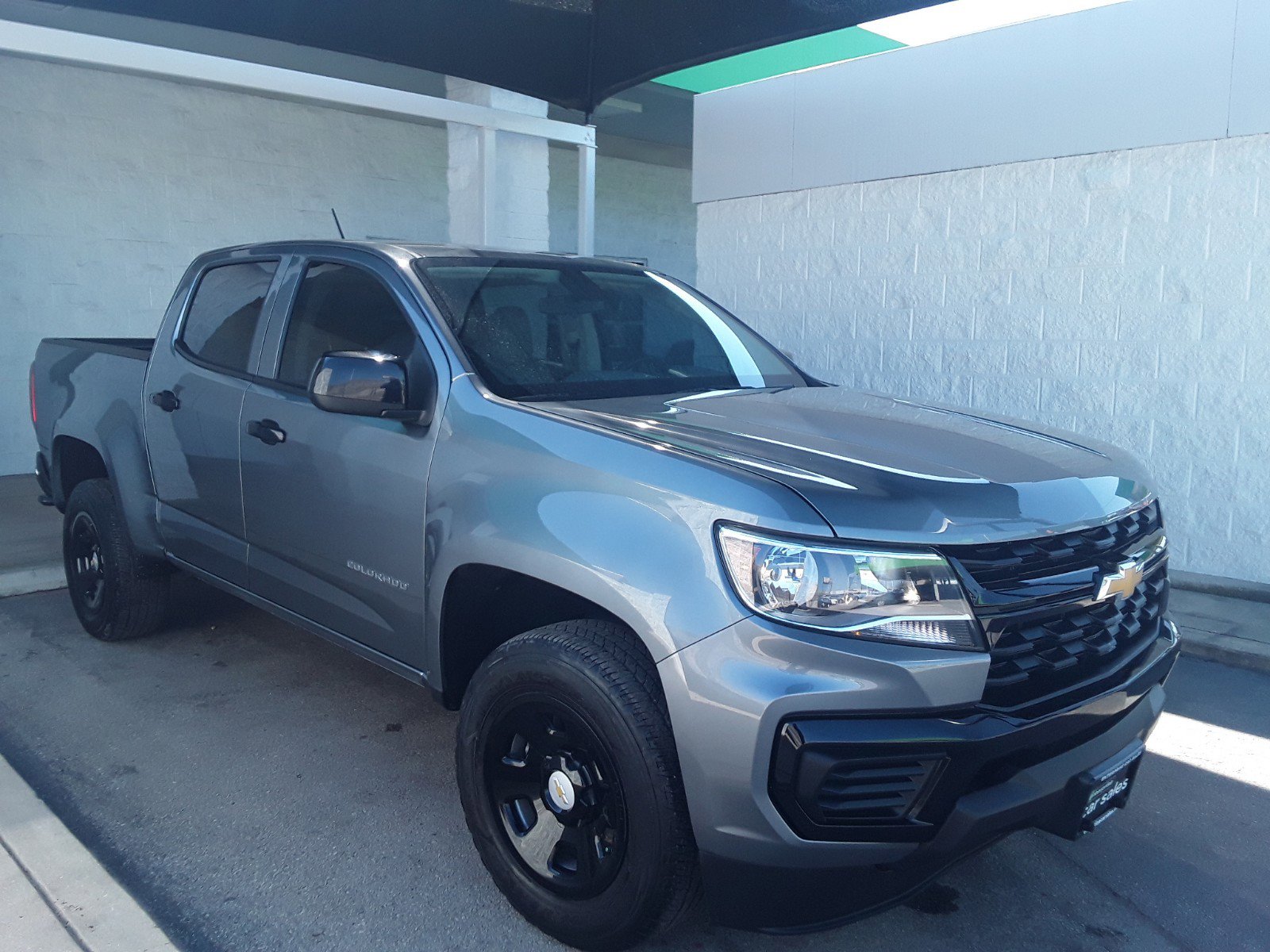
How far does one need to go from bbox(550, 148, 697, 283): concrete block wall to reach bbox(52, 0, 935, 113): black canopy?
4.76 metres

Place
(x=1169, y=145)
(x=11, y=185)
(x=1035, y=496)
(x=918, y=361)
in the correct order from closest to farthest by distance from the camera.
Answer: (x=1035, y=496) → (x=1169, y=145) → (x=918, y=361) → (x=11, y=185)

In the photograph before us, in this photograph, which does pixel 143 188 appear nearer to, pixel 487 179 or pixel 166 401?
pixel 487 179

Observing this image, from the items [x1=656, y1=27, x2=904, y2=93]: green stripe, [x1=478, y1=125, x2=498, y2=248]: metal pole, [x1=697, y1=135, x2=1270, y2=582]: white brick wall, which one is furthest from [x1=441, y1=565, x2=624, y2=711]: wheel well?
[x1=656, y1=27, x2=904, y2=93]: green stripe

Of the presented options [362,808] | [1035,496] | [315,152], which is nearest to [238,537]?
[362,808]

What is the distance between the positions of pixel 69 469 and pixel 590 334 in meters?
3.14

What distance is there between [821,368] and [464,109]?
3.15 meters

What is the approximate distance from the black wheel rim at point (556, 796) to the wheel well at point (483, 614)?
33 cm

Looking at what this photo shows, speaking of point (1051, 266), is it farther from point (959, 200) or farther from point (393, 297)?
point (393, 297)

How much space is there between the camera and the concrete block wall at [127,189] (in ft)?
28.2

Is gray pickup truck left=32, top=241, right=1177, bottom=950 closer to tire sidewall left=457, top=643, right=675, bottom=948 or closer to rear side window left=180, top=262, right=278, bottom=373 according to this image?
tire sidewall left=457, top=643, right=675, bottom=948

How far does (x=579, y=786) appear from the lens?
2635 mm

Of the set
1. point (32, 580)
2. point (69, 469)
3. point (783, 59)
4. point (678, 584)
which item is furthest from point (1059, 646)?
point (783, 59)

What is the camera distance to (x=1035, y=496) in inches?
103

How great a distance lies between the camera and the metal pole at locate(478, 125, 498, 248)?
26.0 ft
